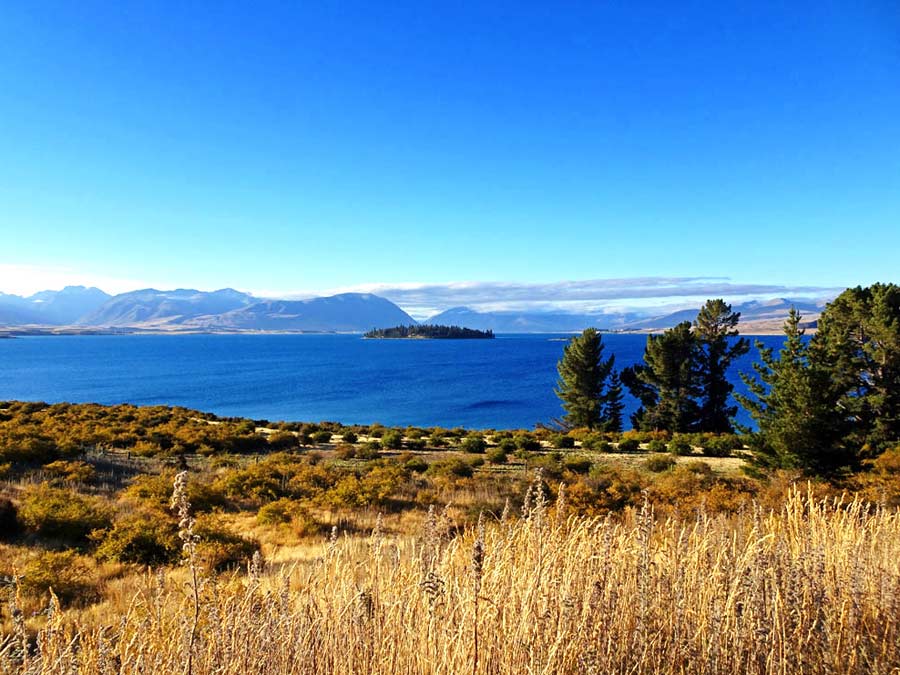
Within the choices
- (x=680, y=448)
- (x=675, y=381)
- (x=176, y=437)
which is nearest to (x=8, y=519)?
(x=176, y=437)

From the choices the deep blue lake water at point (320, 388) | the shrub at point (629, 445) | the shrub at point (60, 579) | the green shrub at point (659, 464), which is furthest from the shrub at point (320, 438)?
the deep blue lake water at point (320, 388)

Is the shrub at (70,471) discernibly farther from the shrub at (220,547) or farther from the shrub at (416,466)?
the shrub at (416,466)

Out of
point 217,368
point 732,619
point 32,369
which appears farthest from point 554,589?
point 32,369

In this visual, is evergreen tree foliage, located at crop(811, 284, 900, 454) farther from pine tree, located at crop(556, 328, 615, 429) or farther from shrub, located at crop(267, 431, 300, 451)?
shrub, located at crop(267, 431, 300, 451)

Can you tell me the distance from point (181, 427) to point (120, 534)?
21.9 metres

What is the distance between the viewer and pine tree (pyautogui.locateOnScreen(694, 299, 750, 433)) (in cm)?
3759

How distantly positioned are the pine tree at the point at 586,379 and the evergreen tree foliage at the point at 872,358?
16.0 m

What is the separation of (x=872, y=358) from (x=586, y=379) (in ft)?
61.7

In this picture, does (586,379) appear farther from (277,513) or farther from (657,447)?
(277,513)

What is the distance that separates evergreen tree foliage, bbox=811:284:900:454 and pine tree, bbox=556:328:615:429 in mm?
15984

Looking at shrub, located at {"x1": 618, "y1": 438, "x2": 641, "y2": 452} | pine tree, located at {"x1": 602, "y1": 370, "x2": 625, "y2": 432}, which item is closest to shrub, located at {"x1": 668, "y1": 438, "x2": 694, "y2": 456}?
shrub, located at {"x1": 618, "y1": 438, "x2": 641, "y2": 452}

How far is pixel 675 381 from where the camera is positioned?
37.7m

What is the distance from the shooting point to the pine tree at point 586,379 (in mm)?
40312

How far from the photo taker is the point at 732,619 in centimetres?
291
